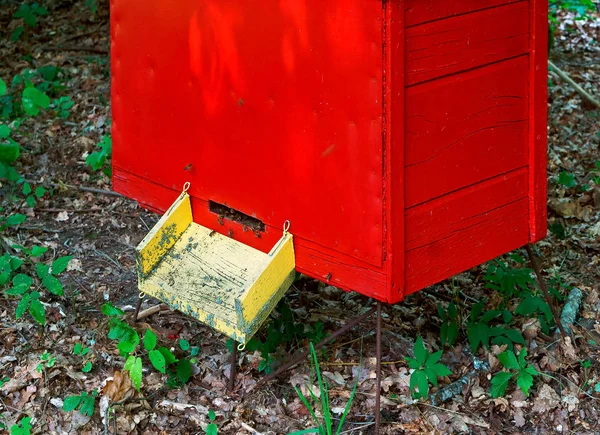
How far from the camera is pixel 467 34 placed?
2.87 meters

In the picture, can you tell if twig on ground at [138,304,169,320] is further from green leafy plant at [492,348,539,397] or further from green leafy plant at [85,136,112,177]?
green leafy plant at [492,348,539,397]

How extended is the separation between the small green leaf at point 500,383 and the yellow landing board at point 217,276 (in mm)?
990

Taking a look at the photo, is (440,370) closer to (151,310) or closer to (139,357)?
(139,357)

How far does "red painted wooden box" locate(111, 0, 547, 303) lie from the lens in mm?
2754

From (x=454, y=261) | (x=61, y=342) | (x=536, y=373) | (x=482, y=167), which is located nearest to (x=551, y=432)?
(x=536, y=373)

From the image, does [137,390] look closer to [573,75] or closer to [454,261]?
[454,261]

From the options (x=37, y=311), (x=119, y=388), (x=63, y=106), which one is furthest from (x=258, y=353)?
(x=63, y=106)

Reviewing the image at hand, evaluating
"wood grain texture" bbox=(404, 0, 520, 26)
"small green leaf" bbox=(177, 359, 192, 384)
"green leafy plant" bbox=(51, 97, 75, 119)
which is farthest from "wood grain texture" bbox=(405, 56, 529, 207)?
"green leafy plant" bbox=(51, 97, 75, 119)

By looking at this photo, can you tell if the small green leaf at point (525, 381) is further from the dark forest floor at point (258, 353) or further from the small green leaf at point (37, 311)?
the small green leaf at point (37, 311)

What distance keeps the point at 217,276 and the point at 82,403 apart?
0.77 meters

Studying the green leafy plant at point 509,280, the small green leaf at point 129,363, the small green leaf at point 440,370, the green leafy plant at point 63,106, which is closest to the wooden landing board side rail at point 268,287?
the small green leaf at point 129,363

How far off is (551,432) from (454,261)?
953 mm

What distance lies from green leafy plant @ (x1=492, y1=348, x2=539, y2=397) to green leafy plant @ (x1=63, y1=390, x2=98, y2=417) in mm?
1629

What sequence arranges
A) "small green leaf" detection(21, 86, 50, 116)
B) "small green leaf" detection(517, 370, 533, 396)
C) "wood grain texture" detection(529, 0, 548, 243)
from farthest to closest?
1. "small green leaf" detection(21, 86, 50, 116)
2. "small green leaf" detection(517, 370, 533, 396)
3. "wood grain texture" detection(529, 0, 548, 243)
